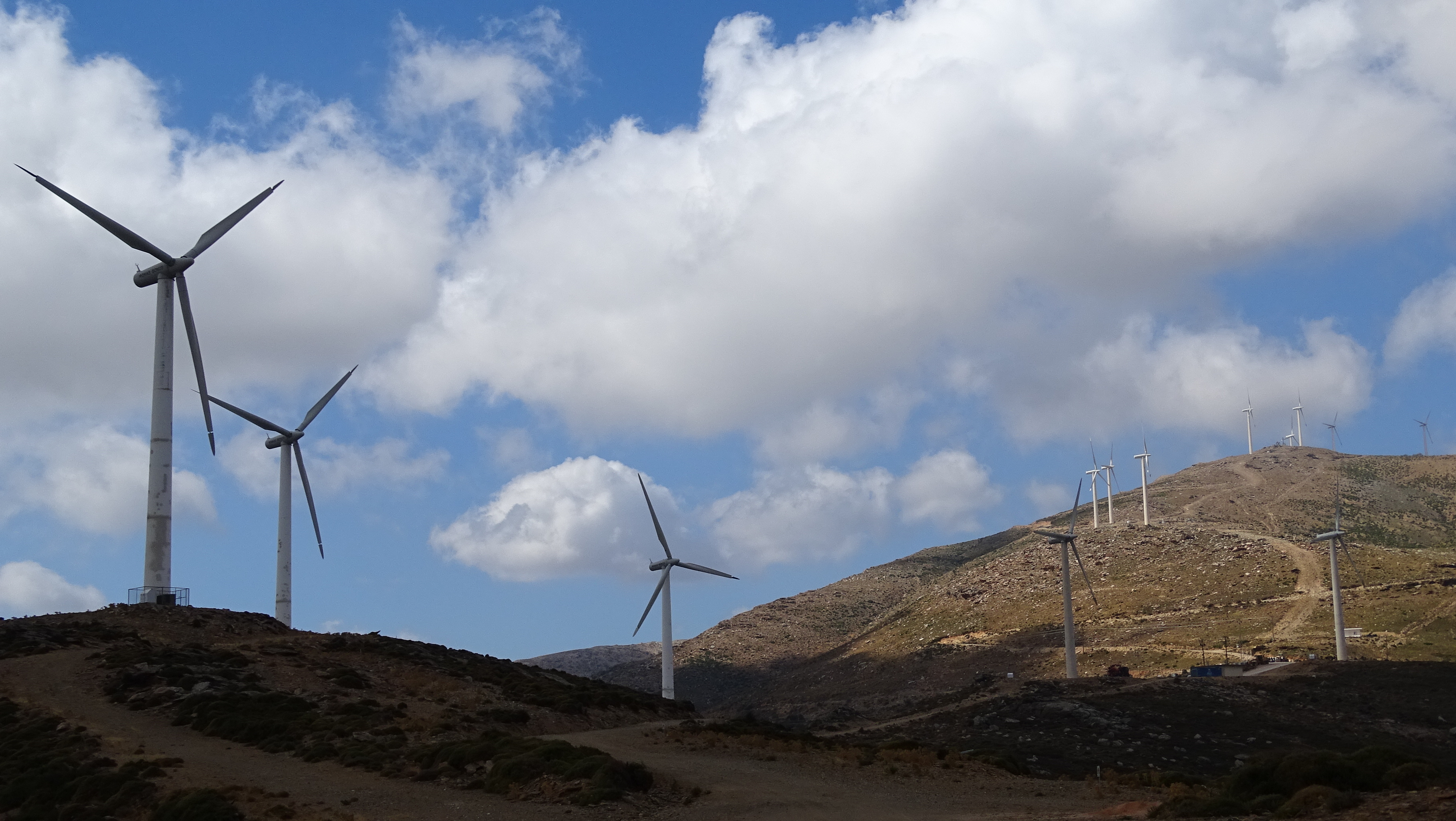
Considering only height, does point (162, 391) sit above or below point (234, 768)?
above

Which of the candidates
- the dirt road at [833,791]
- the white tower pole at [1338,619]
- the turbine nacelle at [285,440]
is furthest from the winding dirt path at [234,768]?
the white tower pole at [1338,619]

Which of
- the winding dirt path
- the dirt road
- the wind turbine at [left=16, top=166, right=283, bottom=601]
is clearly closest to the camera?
the dirt road

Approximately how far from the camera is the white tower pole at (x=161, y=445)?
68.3 m

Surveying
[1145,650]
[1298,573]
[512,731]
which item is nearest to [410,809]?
[512,731]

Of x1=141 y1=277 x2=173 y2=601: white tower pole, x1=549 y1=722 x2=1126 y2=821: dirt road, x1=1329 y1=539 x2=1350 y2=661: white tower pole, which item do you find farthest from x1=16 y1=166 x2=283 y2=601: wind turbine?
x1=1329 y1=539 x2=1350 y2=661: white tower pole

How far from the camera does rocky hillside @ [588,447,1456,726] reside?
102 metres

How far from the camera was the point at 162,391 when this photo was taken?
68.8 meters

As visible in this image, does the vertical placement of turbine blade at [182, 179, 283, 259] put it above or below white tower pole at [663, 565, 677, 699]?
above

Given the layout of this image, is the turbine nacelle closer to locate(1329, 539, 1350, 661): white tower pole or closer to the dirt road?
the dirt road

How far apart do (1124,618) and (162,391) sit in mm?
98831

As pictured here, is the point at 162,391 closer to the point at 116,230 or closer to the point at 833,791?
the point at 116,230

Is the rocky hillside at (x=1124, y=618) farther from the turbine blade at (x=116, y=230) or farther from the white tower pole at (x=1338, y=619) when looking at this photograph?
the turbine blade at (x=116, y=230)

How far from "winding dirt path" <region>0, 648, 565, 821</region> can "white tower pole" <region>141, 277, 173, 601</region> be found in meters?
11.7

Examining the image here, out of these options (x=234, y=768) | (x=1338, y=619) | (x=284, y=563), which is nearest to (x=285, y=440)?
(x=284, y=563)
